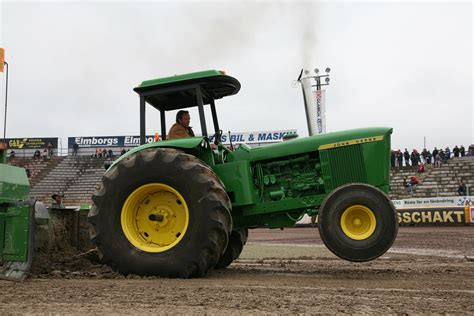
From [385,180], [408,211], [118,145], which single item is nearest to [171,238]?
[385,180]

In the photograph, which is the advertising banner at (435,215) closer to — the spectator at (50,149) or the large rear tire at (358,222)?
the large rear tire at (358,222)

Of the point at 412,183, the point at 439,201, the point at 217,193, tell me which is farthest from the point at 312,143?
the point at 412,183

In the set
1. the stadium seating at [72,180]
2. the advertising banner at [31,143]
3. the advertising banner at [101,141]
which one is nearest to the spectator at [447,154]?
the stadium seating at [72,180]

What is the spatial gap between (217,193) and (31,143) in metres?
48.4

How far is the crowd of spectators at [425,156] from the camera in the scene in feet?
98.6

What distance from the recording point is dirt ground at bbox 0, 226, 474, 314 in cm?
333

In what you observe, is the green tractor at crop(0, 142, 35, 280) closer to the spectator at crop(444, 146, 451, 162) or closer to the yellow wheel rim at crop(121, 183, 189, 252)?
the yellow wheel rim at crop(121, 183, 189, 252)

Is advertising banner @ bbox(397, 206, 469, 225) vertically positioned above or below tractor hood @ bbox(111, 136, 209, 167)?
below

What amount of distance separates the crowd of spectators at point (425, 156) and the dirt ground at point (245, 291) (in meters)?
25.5

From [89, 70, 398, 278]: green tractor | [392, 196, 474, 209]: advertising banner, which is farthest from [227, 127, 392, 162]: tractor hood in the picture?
[392, 196, 474, 209]: advertising banner

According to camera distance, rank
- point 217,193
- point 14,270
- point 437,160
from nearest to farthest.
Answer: point 14,270
point 217,193
point 437,160

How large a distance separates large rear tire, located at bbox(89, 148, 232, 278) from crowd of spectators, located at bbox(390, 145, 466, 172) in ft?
88.5

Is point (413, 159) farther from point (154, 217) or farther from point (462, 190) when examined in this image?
point (154, 217)

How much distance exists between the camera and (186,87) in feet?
18.5
